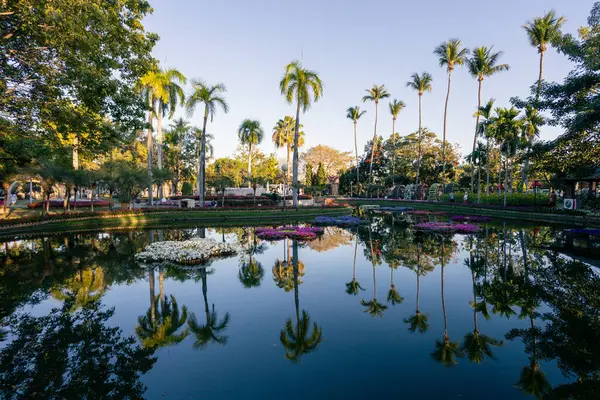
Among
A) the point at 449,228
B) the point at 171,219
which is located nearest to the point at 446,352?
the point at 449,228

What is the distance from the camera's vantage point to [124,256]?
13750 millimetres

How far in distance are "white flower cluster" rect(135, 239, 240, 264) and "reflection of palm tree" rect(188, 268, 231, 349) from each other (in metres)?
5.33

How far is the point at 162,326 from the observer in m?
7.00

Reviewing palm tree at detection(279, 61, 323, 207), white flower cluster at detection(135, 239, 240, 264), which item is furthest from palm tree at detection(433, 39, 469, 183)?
white flower cluster at detection(135, 239, 240, 264)

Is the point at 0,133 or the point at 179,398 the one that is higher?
the point at 0,133

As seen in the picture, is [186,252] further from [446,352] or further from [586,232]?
[586,232]

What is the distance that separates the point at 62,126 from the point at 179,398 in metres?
12.8

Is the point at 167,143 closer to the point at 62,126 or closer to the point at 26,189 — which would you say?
the point at 26,189

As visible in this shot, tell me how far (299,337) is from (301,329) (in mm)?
359

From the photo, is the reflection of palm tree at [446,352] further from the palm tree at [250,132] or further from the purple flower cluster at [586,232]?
the palm tree at [250,132]

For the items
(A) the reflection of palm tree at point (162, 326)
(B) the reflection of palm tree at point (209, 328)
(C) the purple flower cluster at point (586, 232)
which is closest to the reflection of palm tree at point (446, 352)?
(B) the reflection of palm tree at point (209, 328)

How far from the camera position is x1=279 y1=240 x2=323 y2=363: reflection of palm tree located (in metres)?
5.91

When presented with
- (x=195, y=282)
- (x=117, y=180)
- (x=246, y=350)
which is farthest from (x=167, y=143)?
(x=246, y=350)

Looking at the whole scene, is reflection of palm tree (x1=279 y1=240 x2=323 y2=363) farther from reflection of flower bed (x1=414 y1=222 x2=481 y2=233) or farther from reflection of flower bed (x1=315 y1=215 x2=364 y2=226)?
reflection of flower bed (x1=315 y1=215 x2=364 y2=226)
